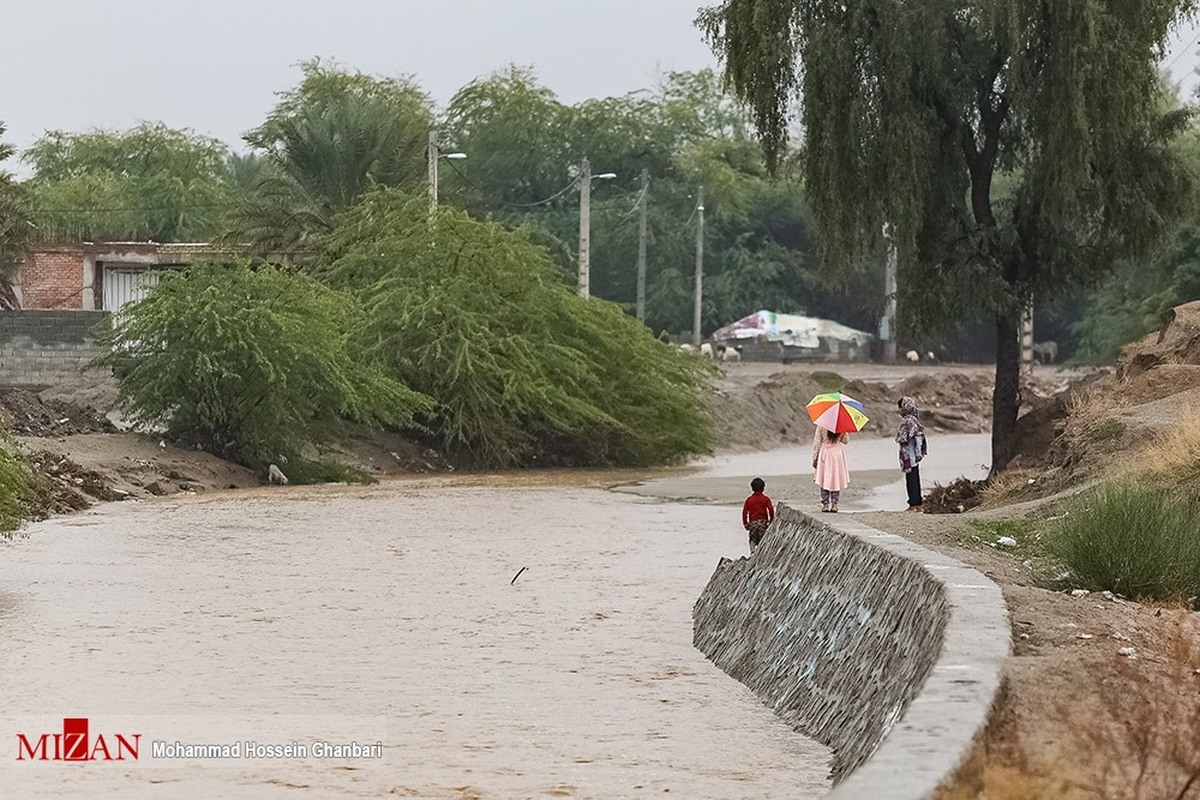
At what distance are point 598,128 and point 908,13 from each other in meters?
56.6

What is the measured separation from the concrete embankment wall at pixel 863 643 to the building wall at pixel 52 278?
40.2 meters

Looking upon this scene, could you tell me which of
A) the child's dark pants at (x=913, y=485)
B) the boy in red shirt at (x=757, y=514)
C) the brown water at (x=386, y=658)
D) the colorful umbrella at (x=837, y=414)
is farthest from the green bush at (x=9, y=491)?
the child's dark pants at (x=913, y=485)

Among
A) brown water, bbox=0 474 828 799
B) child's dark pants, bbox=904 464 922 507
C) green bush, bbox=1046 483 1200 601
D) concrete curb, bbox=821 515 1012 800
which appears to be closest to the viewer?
concrete curb, bbox=821 515 1012 800

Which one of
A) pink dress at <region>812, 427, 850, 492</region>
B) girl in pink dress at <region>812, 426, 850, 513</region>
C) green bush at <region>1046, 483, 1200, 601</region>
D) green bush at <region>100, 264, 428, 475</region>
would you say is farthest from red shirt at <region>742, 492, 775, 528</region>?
green bush at <region>100, 264, 428, 475</region>

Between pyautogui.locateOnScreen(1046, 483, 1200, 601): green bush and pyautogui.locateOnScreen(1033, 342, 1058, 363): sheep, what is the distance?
68666mm

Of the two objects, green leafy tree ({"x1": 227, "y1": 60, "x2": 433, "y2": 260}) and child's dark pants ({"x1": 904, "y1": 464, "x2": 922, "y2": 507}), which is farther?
green leafy tree ({"x1": 227, "y1": 60, "x2": 433, "y2": 260})

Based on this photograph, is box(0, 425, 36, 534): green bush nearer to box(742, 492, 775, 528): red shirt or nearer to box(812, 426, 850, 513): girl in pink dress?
box(742, 492, 775, 528): red shirt

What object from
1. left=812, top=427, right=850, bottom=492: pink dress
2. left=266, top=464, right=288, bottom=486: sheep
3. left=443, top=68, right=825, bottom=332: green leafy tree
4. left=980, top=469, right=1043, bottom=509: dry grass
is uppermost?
left=443, top=68, right=825, bottom=332: green leafy tree

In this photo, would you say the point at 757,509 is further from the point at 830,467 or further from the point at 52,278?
the point at 52,278

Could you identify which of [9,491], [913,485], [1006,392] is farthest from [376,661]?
[1006,392]

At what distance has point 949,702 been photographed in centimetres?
696

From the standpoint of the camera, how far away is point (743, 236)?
80.8m

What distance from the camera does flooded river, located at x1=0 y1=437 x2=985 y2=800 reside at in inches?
396

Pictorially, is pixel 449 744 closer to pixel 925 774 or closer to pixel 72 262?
pixel 925 774
